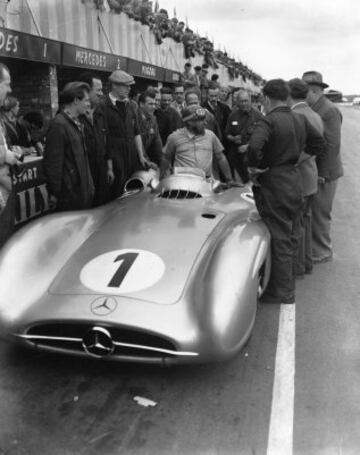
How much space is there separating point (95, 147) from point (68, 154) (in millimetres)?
920

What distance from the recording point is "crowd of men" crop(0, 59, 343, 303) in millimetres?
4254

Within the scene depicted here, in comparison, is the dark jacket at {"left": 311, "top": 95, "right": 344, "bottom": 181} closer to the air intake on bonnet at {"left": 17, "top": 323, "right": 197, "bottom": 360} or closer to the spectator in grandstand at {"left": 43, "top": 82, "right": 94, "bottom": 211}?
the spectator in grandstand at {"left": 43, "top": 82, "right": 94, "bottom": 211}

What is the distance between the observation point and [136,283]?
3.04 meters

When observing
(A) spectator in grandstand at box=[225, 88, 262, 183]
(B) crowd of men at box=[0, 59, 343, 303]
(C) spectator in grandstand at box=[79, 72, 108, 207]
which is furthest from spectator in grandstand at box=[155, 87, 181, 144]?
(C) spectator in grandstand at box=[79, 72, 108, 207]

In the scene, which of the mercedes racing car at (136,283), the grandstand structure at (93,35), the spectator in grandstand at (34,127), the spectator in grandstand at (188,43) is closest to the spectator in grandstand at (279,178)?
the mercedes racing car at (136,283)

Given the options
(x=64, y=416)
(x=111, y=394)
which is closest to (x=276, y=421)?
(x=111, y=394)

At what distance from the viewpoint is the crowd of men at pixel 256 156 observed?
4.25m

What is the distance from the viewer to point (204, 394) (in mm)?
2982

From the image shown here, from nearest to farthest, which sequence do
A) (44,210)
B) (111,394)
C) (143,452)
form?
(143,452), (111,394), (44,210)

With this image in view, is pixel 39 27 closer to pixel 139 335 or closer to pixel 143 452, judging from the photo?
pixel 139 335

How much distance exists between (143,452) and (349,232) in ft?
16.3

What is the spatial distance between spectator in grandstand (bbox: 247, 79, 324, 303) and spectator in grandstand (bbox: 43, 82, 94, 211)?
63.5 inches

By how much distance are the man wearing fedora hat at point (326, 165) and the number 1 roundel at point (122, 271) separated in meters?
2.66

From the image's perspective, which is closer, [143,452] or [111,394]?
[143,452]
